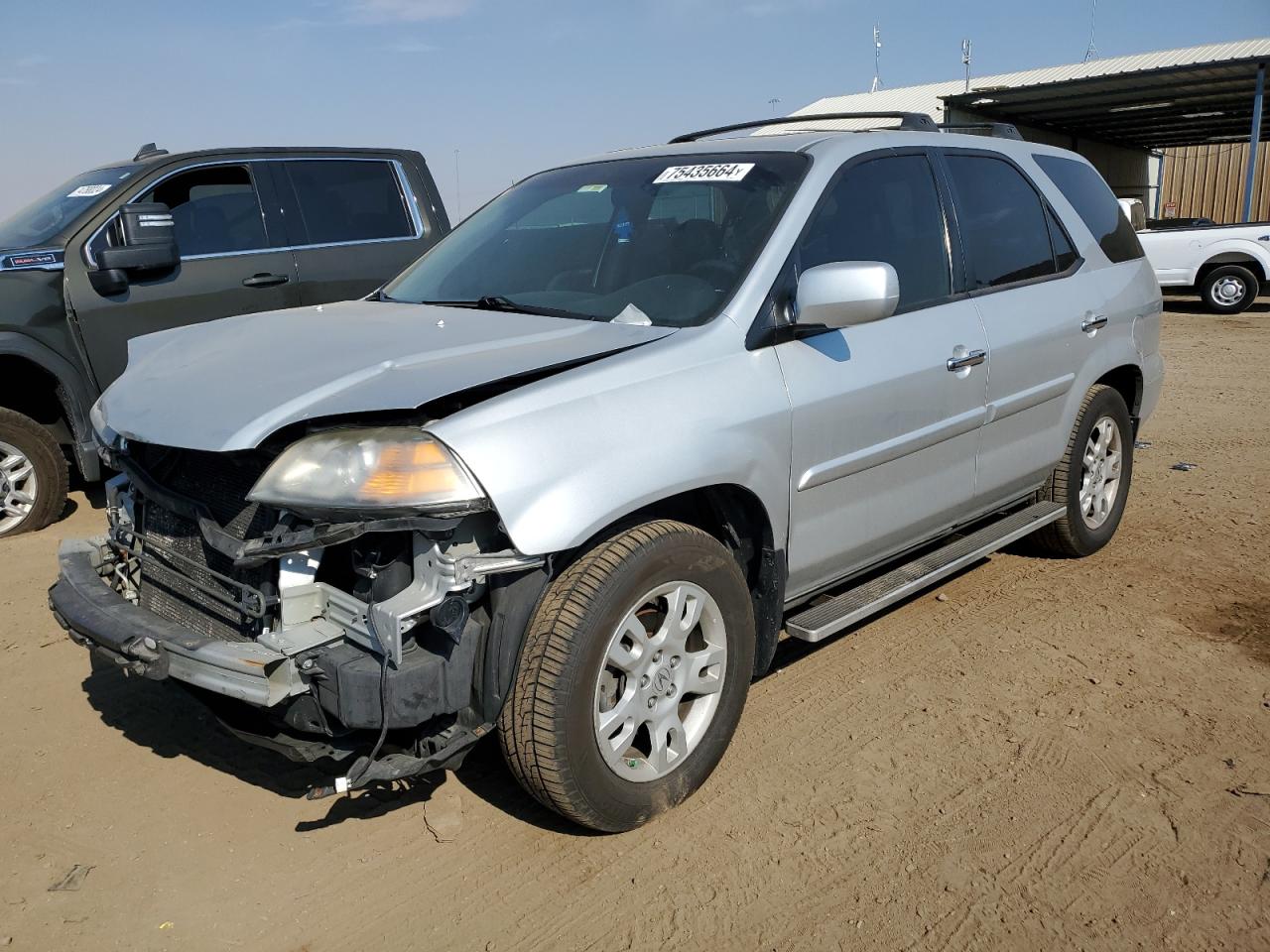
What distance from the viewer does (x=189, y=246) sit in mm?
5984

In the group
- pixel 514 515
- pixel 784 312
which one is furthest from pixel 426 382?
pixel 784 312

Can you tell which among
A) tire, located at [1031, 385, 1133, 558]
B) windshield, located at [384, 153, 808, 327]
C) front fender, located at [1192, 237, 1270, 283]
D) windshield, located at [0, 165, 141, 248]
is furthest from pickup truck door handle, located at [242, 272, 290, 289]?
front fender, located at [1192, 237, 1270, 283]

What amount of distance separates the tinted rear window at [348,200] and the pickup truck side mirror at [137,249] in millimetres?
903

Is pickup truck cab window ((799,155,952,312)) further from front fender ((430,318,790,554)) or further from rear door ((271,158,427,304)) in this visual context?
rear door ((271,158,427,304))

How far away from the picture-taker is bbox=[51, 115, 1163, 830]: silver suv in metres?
2.52

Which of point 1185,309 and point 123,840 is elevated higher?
point 123,840

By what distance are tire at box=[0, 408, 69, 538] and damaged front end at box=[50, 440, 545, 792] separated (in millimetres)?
3309

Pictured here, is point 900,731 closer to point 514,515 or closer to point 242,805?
point 514,515

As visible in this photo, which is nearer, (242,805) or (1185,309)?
(242,805)

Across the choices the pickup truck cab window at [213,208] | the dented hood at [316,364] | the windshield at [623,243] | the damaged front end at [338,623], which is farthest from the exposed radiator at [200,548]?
the pickup truck cab window at [213,208]

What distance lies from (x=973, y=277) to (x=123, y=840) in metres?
3.45

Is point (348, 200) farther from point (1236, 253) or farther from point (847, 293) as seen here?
point (1236, 253)

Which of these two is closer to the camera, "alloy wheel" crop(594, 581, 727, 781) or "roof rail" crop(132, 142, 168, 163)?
"alloy wheel" crop(594, 581, 727, 781)

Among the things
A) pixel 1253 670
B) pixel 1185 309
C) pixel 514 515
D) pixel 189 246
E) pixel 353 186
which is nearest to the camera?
pixel 514 515
